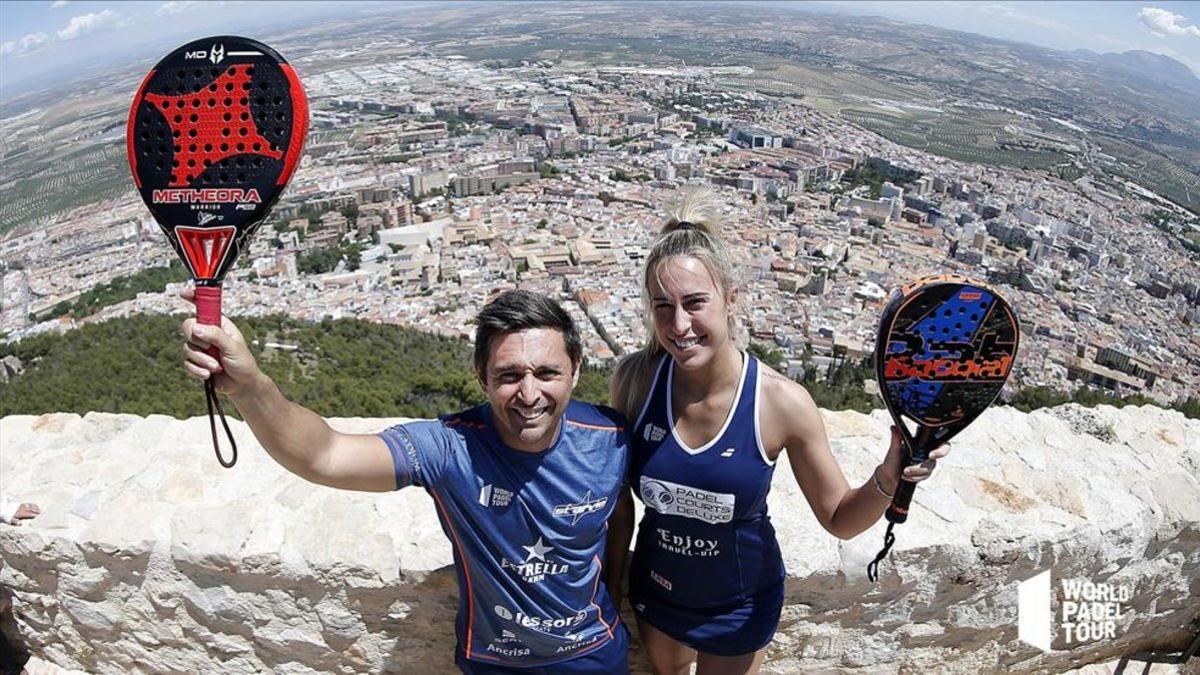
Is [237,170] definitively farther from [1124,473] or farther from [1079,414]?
[1079,414]

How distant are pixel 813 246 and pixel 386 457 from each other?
32246mm

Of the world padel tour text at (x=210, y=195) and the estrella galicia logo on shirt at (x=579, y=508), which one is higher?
the world padel tour text at (x=210, y=195)

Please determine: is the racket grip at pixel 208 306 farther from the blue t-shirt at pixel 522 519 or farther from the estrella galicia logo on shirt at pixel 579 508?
the estrella galicia logo on shirt at pixel 579 508

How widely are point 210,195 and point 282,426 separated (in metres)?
0.39

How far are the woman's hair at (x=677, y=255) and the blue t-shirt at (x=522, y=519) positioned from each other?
0.36 ft

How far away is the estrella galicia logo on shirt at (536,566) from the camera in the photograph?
1.26 metres

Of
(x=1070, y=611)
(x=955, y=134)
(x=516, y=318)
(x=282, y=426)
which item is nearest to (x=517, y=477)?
(x=516, y=318)

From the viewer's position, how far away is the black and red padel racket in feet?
3.38

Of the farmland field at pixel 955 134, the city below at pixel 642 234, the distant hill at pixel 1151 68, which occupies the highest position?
the distant hill at pixel 1151 68

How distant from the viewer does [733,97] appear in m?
57.0

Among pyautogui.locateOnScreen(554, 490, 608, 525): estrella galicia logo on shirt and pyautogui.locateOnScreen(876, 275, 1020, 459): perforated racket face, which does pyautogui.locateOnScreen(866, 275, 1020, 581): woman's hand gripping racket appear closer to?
pyautogui.locateOnScreen(876, 275, 1020, 459): perforated racket face

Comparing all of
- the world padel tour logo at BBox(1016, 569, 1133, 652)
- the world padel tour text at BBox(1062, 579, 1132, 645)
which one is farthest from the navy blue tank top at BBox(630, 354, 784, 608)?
the world padel tour text at BBox(1062, 579, 1132, 645)

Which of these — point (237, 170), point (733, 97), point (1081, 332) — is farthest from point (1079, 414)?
point (733, 97)

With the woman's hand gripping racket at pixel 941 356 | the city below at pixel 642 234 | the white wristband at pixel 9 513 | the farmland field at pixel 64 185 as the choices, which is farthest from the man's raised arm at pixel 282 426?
the farmland field at pixel 64 185
